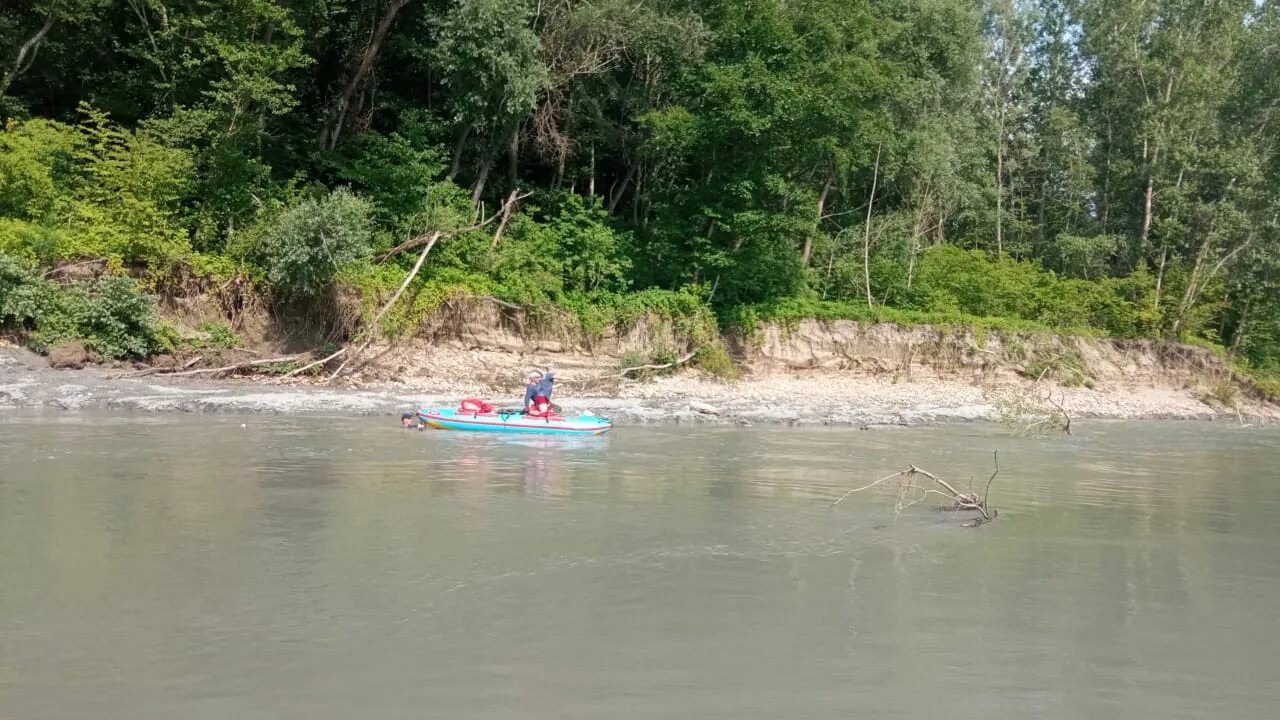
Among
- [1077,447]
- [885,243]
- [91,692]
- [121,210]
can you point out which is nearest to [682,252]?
[885,243]

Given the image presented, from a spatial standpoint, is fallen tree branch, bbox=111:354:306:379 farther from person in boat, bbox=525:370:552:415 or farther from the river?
person in boat, bbox=525:370:552:415

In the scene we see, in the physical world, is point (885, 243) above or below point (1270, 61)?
below

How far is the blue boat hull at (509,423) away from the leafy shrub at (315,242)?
21.6 feet

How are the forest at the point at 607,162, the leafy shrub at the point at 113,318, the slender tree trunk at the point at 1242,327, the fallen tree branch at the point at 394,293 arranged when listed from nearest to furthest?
the leafy shrub at the point at 113,318, the fallen tree branch at the point at 394,293, the forest at the point at 607,162, the slender tree trunk at the point at 1242,327

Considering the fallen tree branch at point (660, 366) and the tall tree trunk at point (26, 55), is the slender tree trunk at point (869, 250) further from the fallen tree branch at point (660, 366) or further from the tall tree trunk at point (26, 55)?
the tall tree trunk at point (26, 55)

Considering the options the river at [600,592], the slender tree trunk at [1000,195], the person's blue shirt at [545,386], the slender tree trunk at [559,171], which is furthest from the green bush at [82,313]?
the slender tree trunk at [1000,195]

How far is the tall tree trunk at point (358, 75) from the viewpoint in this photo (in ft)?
85.6

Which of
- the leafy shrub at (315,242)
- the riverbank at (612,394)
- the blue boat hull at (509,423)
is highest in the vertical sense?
the leafy shrub at (315,242)

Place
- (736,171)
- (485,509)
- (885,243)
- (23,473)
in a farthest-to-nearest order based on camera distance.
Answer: (885,243)
(736,171)
(23,473)
(485,509)

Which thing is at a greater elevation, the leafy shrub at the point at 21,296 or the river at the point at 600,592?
the leafy shrub at the point at 21,296

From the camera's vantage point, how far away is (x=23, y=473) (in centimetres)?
1154

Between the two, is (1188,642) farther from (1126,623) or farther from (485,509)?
(485,509)

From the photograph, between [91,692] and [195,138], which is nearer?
[91,692]

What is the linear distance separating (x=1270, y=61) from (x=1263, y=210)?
18.1 feet
